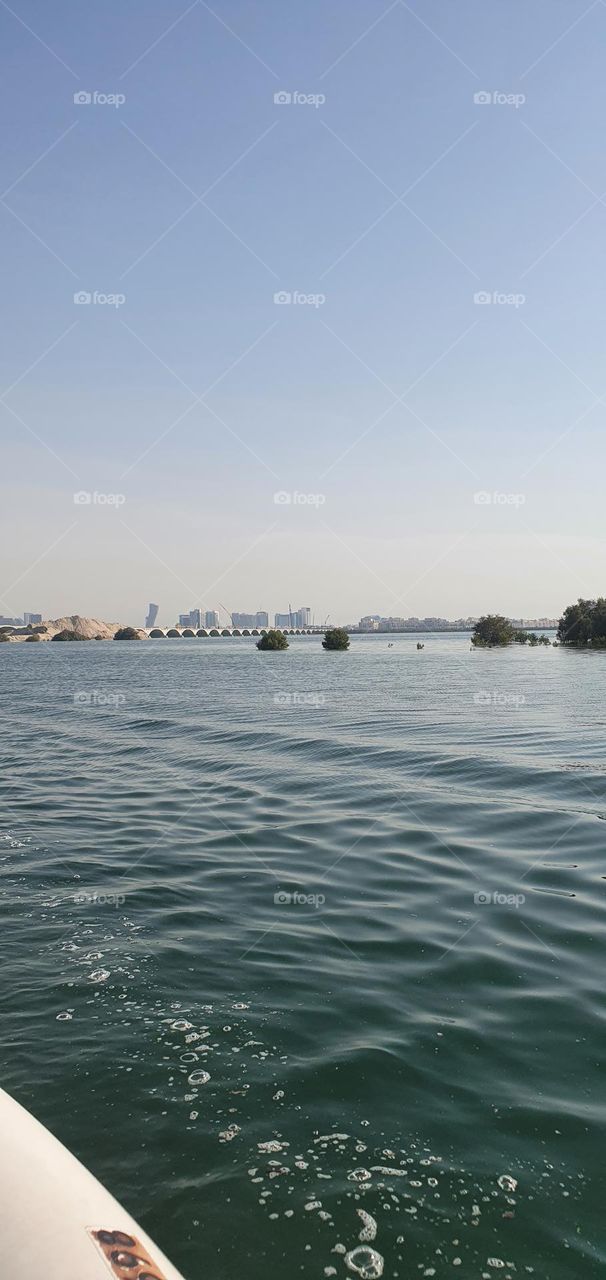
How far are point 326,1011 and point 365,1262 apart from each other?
2.28m

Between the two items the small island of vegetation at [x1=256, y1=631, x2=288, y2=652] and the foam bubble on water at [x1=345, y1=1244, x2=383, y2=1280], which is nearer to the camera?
the foam bubble on water at [x1=345, y1=1244, x2=383, y2=1280]

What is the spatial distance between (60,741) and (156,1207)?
18.8 m

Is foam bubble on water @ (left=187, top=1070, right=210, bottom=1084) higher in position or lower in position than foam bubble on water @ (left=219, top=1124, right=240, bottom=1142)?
lower

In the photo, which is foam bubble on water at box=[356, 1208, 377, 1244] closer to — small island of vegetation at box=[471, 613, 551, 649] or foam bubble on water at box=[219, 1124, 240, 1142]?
foam bubble on water at box=[219, 1124, 240, 1142]

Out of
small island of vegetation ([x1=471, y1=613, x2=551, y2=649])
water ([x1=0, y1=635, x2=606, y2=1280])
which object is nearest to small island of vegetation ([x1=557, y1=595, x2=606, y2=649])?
small island of vegetation ([x1=471, y1=613, x2=551, y2=649])

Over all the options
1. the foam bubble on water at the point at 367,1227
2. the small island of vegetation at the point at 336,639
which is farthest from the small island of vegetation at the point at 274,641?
the foam bubble on water at the point at 367,1227

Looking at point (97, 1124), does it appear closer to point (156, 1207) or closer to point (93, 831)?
point (156, 1207)

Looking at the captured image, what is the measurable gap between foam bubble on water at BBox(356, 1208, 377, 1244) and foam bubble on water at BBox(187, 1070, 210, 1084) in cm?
143

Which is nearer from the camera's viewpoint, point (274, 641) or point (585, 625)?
point (585, 625)

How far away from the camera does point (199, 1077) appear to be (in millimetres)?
4844

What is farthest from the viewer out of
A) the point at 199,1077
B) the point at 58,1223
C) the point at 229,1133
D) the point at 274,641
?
the point at 274,641

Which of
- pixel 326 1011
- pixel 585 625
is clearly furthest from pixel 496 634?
pixel 326 1011

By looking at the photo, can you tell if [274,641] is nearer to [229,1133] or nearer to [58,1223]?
[229,1133]

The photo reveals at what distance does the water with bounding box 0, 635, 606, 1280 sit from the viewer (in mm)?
3654
